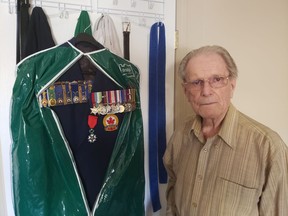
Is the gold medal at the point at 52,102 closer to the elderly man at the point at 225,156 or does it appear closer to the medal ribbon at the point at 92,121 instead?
the medal ribbon at the point at 92,121

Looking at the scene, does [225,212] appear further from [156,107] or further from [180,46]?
[180,46]

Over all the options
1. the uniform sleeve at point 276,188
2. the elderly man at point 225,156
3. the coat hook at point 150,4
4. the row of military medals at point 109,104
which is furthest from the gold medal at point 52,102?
the uniform sleeve at point 276,188

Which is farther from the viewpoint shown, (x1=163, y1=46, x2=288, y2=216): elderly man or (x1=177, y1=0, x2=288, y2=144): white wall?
(x1=177, y1=0, x2=288, y2=144): white wall

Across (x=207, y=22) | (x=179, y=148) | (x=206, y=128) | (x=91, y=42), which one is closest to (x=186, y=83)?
(x=206, y=128)

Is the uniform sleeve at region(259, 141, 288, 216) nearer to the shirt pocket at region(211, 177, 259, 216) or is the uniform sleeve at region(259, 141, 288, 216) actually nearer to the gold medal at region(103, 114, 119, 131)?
the shirt pocket at region(211, 177, 259, 216)

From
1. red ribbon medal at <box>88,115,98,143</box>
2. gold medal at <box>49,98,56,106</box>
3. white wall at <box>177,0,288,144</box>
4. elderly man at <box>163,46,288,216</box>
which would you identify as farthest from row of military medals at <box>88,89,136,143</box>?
white wall at <box>177,0,288,144</box>

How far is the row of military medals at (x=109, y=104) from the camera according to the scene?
3.60ft

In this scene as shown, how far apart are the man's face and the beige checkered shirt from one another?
0.06 meters

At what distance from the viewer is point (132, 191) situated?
1.21 m

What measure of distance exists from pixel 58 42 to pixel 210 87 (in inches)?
26.6

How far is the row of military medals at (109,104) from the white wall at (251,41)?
0.43 meters

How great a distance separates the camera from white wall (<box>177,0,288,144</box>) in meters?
1.38

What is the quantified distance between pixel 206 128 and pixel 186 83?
0.21 m

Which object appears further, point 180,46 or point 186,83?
point 180,46
